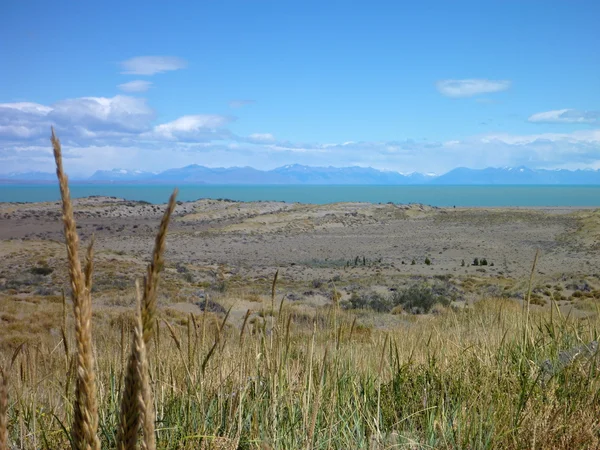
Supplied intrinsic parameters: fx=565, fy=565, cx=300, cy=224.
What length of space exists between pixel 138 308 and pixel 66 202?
0.22 meters

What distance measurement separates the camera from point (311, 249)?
41.3 meters

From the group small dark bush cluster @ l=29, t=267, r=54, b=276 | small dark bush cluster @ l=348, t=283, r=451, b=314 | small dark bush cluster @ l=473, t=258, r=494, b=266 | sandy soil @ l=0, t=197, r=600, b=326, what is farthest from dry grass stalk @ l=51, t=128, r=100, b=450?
small dark bush cluster @ l=473, t=258, r=494, b=266

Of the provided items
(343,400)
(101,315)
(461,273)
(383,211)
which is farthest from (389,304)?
(383,211)

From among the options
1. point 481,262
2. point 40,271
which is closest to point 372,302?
point 481,262

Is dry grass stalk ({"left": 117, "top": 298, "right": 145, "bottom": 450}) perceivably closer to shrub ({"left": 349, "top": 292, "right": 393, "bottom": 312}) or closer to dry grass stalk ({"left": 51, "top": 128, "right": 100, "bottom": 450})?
dry grass stalk ({"left": 51, "top": 128, "right": 100, "bottom": 450})

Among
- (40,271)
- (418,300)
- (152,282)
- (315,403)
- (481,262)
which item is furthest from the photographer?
(481,262)

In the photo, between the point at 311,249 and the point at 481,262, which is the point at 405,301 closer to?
the point at 481,262

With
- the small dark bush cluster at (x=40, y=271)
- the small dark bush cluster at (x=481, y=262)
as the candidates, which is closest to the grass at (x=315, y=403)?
the small dark bush cluster at (x=40, y=271)

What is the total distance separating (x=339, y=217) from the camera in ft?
196

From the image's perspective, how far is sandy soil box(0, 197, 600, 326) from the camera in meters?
23.2

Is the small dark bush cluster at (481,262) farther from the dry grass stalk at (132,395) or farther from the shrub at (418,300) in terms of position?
the dry grass stalk at (132,395)

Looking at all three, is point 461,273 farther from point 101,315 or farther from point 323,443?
point 323,443

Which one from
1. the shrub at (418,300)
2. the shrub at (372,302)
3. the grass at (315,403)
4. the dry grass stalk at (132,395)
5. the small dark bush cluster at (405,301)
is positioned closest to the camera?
the dry grass stalk at (132,395)

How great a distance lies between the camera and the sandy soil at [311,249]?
23.2 metres
